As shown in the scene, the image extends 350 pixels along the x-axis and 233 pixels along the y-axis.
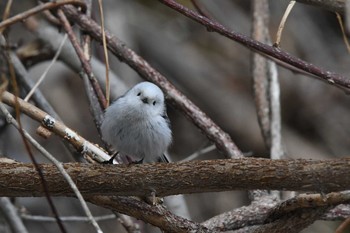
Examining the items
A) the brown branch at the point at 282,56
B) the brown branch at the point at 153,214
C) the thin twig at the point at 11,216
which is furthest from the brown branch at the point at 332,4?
the thin twig at the point at 11,216

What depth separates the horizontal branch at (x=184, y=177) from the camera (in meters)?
1.64

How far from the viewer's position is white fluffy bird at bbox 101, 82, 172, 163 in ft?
7.74

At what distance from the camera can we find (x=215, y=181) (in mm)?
1744

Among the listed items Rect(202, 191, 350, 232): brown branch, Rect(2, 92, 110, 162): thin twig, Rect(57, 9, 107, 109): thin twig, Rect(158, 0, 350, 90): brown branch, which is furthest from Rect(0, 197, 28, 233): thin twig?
Rect(158, 0, 350, 90): brown branch

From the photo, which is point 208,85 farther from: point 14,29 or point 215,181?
point 215,181

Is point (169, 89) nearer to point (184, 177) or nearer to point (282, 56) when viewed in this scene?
point (282, 56)

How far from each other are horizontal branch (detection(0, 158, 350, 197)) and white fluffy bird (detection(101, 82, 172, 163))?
1.65 ft

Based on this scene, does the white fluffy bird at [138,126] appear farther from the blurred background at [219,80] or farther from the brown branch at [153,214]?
the blurred background at [219,80]

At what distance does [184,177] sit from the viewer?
1.76 metres

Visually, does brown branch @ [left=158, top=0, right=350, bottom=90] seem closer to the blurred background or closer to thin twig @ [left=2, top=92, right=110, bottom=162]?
thin twig @ [left=2, top=92, right=110, bottom=162]

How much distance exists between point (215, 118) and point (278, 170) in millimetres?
2949

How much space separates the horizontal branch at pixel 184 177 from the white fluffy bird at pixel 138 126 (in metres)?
0.50

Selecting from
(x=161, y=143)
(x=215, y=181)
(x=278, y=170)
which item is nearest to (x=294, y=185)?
(x=278, y=170)

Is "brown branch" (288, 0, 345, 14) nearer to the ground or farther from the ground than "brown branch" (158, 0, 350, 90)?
farther from the ground
